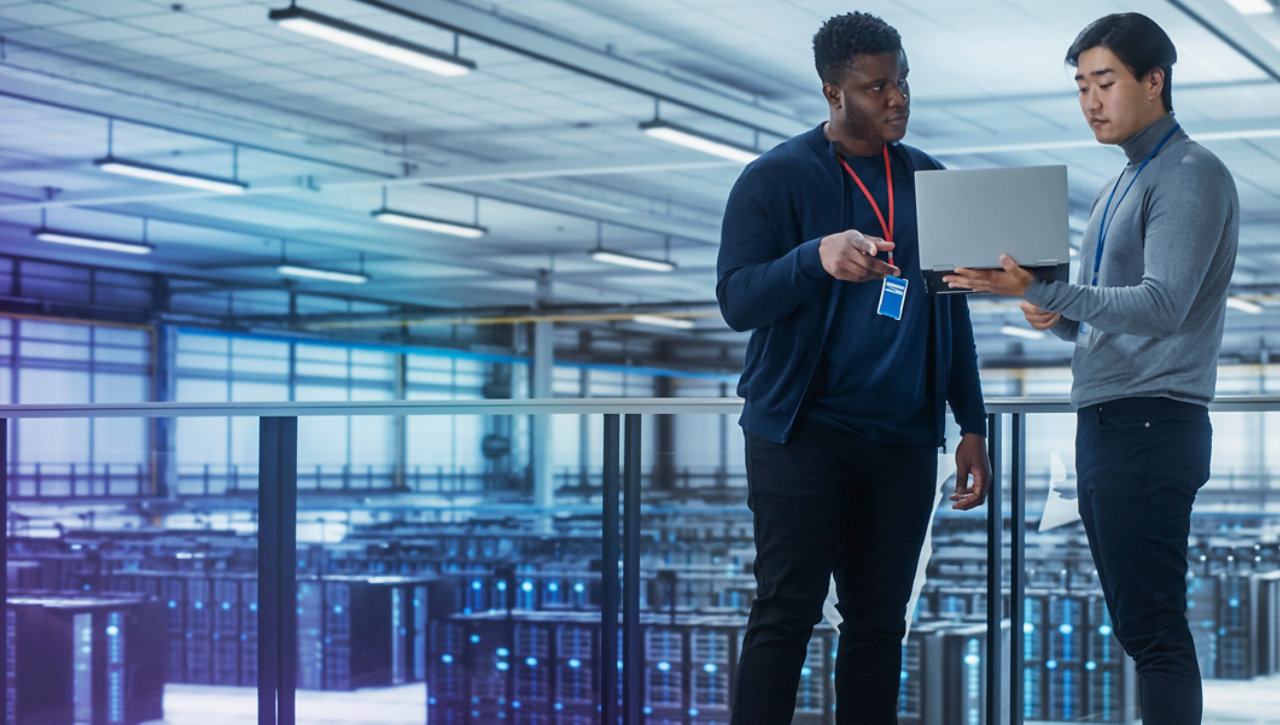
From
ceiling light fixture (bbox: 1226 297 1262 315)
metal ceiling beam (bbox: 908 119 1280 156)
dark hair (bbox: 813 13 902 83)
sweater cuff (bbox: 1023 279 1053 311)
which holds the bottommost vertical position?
sweater cuff (bbox: 1023 279 1053 311)

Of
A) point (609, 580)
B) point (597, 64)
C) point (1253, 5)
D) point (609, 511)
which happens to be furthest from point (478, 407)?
point (597, 64)

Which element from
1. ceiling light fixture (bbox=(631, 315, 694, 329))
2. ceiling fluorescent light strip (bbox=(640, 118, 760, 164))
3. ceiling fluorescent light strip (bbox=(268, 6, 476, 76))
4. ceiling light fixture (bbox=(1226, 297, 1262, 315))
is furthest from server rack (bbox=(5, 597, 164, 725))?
ceiling light fixture (bbox=(1226, 297, 1262, 315))

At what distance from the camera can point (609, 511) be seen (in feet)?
8.78

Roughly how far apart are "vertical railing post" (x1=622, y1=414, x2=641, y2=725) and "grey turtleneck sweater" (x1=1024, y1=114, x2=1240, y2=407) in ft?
3.38

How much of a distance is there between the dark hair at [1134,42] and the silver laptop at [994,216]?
0.83 ft

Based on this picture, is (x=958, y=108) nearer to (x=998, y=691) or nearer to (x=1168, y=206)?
(x=998, y=691)

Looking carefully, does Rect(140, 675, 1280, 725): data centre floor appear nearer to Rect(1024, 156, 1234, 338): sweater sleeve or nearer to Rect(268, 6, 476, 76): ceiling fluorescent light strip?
Rect(1024, 156, 1234, 338): sweater sleeve

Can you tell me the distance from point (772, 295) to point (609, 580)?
111cm

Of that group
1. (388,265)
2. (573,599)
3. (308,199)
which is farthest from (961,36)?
(388,265)

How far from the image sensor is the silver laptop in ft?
5.39

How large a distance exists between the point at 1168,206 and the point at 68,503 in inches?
208

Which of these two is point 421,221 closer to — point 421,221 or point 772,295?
point 421,221

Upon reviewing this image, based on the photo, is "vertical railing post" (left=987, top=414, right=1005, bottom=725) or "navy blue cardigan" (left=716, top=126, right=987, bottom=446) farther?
"vertical railing post" (left=987, top=414, right=1005, bottom=725)

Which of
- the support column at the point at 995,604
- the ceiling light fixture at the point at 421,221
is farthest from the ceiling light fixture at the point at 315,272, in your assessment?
the support column at the point at 995,604
